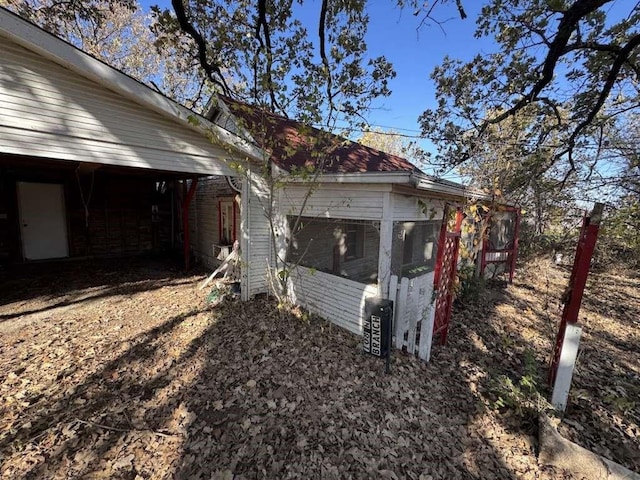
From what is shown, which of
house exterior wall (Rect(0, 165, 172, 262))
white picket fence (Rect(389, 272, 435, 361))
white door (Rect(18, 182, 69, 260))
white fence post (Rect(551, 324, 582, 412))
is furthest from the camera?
white door (Rect(18, 182, 69, 260))

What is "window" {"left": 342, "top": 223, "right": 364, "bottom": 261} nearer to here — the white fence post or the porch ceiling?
the porch ceiling

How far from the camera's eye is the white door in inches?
310

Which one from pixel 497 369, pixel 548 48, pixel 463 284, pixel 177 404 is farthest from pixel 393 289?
pixel 548 48

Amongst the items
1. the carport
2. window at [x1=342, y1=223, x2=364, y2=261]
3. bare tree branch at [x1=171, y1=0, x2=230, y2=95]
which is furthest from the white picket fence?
bare tree branch at [x1=171, y1=0, x2=230, y2=95]

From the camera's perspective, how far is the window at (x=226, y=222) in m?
7.97

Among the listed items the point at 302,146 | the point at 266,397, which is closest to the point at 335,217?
the point at 302,146

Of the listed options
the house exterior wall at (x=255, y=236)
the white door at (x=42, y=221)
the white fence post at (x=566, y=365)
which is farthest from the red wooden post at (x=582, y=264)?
the white door at (x=42, y=221)

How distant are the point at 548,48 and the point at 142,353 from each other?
31.1 feet

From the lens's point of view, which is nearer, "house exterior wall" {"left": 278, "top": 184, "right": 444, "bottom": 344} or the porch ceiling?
"house exterior wall" {"left": 278, "top": 184, "right": 444, "bottom": 344}

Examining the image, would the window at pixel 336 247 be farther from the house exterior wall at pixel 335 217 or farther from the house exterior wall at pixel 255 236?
the house exterior wall at pixel 255 236

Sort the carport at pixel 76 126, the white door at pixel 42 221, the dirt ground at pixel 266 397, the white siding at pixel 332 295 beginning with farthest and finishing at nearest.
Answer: the white door at pixel 42 221 → the white siding at pixel 332 295 → the carport at pixel 76 126 → the dirt ground at pixel 266 397

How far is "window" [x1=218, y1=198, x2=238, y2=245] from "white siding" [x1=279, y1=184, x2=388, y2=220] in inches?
116

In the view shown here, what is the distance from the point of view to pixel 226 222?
8.02 meters

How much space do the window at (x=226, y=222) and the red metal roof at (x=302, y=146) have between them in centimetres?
276
